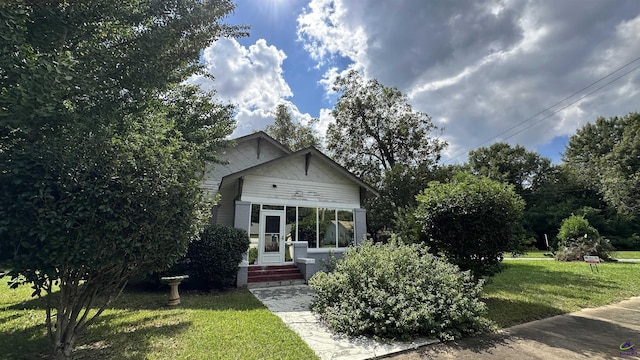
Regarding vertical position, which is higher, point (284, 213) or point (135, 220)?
point (284, 213)

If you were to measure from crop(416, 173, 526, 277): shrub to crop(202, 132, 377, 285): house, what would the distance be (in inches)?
200

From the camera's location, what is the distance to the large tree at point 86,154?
313cm

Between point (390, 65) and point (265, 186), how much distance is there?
8.81m

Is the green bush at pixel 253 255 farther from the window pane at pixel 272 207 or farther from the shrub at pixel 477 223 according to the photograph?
the shrub at pixel 477 223

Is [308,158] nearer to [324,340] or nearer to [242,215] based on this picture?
[242,215]

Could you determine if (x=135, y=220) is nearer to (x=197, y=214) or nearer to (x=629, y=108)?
(x=197, y=214)

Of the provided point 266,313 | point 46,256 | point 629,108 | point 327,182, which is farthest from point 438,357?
point 629,108

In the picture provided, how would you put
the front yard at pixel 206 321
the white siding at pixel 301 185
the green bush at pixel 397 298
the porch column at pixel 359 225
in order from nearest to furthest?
the front yard at pixel 206 321
the green bush at pixel 397 298
the white siding at pixel 301 185
the porch column at pixel 359 225

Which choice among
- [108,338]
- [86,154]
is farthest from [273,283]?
[86,154]

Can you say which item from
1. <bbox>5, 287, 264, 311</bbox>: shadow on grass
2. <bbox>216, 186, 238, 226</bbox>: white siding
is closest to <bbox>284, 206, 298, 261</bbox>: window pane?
<bbox>216, 186, 238, 226</bbox>: white siding

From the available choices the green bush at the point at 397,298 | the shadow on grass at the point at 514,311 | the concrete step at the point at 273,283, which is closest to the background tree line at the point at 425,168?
the concrete step at the point at 273,283

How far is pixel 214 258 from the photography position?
8.65m

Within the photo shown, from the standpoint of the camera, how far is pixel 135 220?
370 cm

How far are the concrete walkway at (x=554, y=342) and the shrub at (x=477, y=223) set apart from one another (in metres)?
1.76
